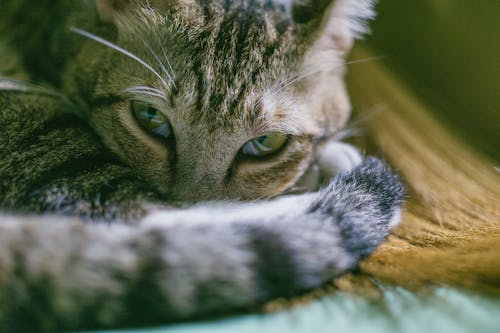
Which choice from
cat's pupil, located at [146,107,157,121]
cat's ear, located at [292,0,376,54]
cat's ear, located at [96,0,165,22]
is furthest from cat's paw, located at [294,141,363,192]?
cat's ear, located at [96,0,165,22]

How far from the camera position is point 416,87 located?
55.9 inches

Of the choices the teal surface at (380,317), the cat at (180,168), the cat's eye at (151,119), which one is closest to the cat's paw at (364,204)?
the cat at (180,168)

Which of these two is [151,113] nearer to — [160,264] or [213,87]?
[213,87]

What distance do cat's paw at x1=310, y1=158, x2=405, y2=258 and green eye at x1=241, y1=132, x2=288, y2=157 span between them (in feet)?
0.52

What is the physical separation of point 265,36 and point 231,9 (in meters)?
0.10

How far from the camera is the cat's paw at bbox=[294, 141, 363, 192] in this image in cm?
121

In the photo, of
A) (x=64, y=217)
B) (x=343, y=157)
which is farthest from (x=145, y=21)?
(x=343, y=157)

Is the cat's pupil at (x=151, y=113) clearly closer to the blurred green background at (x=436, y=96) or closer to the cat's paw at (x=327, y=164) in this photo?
the cat's paw at (x=327, y=164)

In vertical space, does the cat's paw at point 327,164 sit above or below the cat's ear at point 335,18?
below

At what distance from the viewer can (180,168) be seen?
1.03 metres

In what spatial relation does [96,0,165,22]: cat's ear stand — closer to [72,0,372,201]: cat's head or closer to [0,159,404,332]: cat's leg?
[72,0,372,201]: cat's head

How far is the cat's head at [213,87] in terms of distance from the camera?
1008 millimetres

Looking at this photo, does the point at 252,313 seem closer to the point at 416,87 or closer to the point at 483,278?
the point at 483,278

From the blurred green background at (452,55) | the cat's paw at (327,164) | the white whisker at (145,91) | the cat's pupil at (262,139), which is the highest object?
the blurred green background at (452,55)
